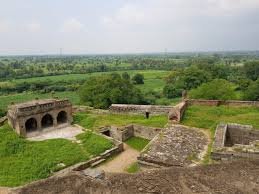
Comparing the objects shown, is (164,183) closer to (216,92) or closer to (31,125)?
(31,125)

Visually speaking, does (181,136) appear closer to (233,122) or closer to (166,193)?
(233,122)

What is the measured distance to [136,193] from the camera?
22.6 ft

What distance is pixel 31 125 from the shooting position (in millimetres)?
21250

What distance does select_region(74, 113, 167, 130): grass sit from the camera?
2198 cm

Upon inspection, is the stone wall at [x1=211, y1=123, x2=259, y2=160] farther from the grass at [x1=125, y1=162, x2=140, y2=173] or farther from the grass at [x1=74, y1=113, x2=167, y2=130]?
the grass at [x1=74, y1=113, x2=167, y2=130]

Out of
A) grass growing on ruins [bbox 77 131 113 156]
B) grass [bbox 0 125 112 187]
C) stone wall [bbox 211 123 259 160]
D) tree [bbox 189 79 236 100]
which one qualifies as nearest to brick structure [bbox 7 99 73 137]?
grass [bbox 0 125 112 187]

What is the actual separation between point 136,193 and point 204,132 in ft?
36.4

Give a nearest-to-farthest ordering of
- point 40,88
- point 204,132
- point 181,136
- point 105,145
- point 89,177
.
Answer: point 89,177 → point 181,136 → point 204,132 → point 105,145 → point 40,88

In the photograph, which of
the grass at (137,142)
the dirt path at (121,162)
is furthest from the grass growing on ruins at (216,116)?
the dirt path at (121,162)

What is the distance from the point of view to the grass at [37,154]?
49.0 ft

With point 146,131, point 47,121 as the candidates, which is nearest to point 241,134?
point 146,131

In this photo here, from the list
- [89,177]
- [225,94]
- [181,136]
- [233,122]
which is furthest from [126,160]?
[225,94]

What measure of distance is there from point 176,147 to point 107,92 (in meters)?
17.9

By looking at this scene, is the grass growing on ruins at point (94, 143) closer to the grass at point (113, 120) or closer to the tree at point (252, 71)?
the grass at point (113, 120)
